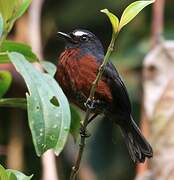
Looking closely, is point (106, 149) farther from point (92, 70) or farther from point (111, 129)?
point (92, 70)

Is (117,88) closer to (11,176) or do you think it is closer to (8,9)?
(8,9)

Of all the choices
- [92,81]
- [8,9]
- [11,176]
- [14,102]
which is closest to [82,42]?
[92,81]

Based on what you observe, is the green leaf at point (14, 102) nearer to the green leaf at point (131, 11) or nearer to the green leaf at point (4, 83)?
the green leaf at point (4, 83)

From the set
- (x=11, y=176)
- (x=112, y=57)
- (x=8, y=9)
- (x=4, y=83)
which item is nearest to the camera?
(x=11, y=176)

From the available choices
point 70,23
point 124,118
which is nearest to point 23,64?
point 124,118

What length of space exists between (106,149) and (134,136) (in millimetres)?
1547

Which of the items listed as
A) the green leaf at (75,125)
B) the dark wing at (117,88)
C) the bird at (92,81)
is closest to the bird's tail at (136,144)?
the bird at (92,81)

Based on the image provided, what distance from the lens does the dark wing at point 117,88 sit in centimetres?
237

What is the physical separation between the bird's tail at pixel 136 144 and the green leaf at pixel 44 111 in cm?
62

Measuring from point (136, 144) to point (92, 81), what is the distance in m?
0.32

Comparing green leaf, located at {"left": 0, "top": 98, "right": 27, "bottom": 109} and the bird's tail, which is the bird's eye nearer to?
the bird's tail

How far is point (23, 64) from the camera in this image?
189 centimetres

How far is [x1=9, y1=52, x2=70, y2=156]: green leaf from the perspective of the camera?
1.76 metres

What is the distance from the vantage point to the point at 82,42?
2574 mm
